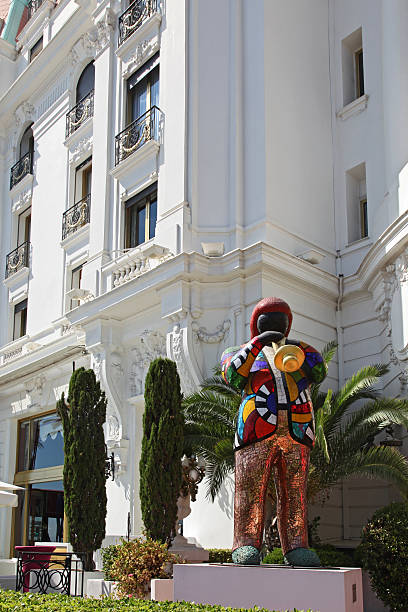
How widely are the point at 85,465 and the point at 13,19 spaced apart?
20244 mm

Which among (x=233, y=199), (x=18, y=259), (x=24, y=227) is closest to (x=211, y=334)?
(x=233, y=199)

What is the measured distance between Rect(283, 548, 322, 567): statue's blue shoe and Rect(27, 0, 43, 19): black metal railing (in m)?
23.0

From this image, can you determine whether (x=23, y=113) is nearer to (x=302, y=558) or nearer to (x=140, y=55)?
(x=140, y=55)

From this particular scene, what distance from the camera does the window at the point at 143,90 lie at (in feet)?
57.9

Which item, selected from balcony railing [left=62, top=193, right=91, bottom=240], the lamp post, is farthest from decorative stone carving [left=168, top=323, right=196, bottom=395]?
balcony railing [left=62, top=193, right=91, bottom=240]

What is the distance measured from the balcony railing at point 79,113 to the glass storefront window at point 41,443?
785 centimetres

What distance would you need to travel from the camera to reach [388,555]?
376 inches

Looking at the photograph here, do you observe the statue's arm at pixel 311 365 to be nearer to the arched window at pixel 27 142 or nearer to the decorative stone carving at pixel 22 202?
the decorative stone carving at pixel 22 202

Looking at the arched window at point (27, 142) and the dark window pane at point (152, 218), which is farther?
the arched window at point (27, 142)

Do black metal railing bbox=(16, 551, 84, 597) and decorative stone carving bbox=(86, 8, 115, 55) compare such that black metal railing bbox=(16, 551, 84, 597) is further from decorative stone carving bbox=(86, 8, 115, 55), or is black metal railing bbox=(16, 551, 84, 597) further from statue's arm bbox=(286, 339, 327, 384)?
decorative stone carving bbox=(86, 8, 115, 55)

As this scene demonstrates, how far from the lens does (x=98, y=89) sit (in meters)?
19.3

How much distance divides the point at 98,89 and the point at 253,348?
524 inches

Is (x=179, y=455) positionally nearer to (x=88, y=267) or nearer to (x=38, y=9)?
(x=88, y=267)

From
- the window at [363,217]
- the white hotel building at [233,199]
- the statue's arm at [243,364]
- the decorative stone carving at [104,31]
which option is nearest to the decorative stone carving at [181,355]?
the white hotel building at [233,199]
